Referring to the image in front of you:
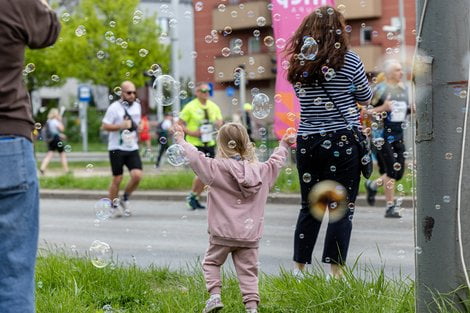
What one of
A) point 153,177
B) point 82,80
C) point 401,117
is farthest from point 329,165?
point 82,80

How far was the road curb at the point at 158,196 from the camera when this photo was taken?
40.7 ft

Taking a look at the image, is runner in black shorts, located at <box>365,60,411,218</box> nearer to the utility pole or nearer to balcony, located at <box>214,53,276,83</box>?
the utility pole

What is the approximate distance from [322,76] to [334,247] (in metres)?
1.09

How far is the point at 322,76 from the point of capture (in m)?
5.56

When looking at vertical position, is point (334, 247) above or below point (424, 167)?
below

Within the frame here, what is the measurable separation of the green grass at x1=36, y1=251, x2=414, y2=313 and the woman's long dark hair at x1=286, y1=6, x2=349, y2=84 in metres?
1.31

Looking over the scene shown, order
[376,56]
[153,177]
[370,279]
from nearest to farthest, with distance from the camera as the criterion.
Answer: [370,279] → [153,177] → [376,56]

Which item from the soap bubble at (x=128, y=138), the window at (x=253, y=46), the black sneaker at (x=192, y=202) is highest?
the window at (x=253, y=46)

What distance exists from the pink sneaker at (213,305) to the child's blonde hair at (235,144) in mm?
816

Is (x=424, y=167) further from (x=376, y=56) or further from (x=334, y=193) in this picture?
(x=376, y=56)

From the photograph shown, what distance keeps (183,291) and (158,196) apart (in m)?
9.62

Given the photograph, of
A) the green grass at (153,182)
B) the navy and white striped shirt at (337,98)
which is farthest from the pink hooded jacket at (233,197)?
the green grass at (153,182)

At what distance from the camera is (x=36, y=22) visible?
325cm

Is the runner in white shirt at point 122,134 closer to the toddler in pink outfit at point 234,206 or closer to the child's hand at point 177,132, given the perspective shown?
the child's hand at point 177,132
